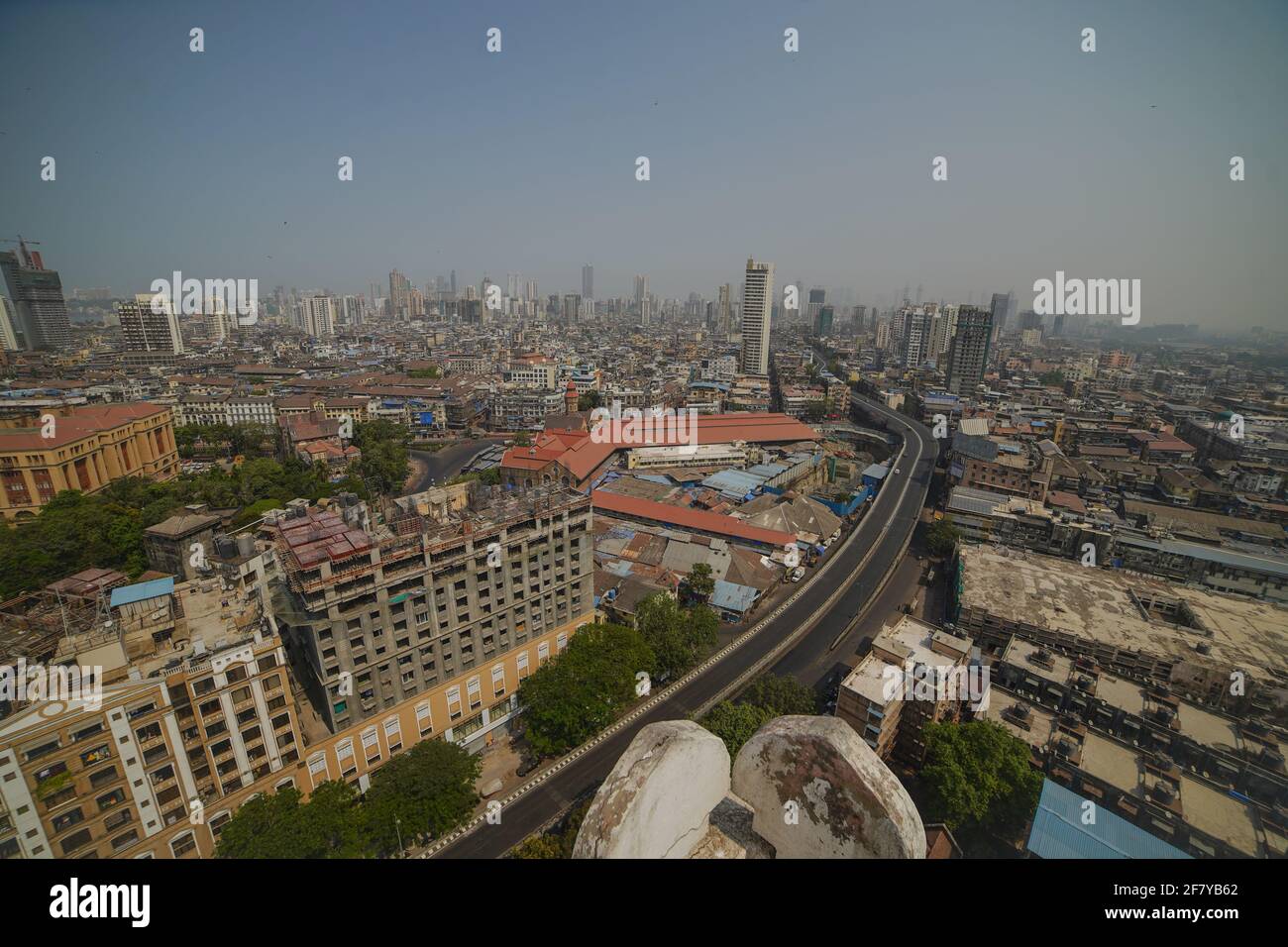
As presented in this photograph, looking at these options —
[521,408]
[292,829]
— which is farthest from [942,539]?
[521,408]

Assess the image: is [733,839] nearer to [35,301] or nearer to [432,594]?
[432,594]

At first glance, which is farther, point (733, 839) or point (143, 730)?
point (143, 730)

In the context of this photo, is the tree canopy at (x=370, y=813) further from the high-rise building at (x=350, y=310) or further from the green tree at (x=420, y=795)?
the high-rise building at (x=350, y=310)

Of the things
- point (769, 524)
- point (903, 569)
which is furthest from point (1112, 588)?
point (769, 524)

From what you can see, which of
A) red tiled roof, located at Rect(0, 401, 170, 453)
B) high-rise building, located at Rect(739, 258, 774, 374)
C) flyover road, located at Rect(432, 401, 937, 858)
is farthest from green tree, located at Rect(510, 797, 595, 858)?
high-rise building, located at Rect(739, 258, 774, 374)

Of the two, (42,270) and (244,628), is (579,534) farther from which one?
(42,270)
